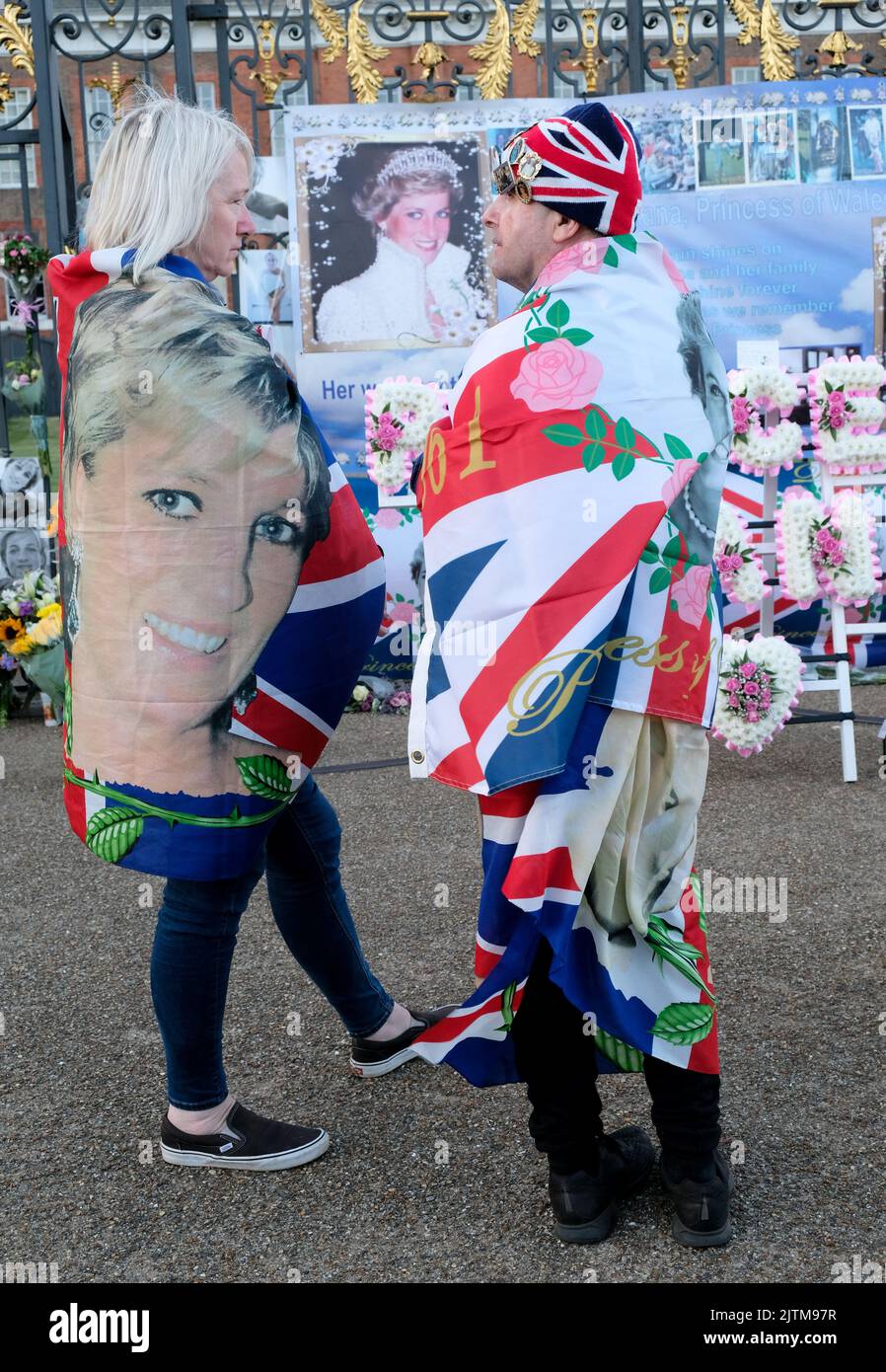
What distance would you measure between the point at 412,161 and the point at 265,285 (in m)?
1.04

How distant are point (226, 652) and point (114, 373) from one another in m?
0.51

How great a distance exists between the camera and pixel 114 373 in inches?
89.8

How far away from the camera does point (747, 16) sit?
7199mm

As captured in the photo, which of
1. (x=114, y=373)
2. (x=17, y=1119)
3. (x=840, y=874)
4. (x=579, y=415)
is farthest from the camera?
(x=840, y=874)

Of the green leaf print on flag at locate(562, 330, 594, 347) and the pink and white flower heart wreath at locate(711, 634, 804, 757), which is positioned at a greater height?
the green leaf print on flag at locate(562, 330, 594, 347)

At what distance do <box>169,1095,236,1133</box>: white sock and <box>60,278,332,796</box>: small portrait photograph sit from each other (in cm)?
69

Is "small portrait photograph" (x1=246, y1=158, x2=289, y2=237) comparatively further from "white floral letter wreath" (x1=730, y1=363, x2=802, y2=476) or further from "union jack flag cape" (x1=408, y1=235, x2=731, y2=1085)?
"union jack flag cape" (x1=408, y1=235, x2=731, y2=1085)

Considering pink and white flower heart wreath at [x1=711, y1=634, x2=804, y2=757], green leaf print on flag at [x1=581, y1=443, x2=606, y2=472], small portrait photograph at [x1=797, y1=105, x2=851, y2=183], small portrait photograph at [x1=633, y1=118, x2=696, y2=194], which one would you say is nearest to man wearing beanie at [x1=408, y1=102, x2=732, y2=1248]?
green leaf print on flag at [x1=581, y1=443, x2=606, y2=472]

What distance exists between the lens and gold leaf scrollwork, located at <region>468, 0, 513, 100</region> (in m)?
7.26

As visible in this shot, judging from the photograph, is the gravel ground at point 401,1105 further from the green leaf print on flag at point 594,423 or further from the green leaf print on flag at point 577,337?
the green leaf print on flag at point 577,337

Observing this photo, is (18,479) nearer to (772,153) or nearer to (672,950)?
(772,153)

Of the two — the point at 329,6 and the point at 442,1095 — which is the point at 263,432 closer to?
the point at 442,1095
